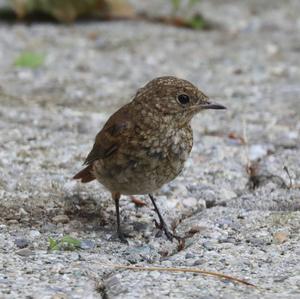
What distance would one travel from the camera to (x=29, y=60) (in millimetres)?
7383

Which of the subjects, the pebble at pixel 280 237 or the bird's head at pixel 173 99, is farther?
the bird's head at pixel 173 99

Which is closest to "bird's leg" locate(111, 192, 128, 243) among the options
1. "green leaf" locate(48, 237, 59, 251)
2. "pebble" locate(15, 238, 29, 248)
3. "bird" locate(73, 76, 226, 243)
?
"bird" locate(73, 76, 226, 243)

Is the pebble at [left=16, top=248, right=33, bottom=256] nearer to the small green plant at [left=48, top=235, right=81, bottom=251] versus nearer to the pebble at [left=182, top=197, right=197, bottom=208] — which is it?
the small green plant at [left=48, top=235, right=81, bottom=251]

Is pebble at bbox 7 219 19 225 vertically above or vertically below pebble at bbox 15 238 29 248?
above

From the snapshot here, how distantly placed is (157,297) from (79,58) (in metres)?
4.47

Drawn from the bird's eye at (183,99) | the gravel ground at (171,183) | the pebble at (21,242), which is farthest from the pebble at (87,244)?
the bird's eye at (183,99)

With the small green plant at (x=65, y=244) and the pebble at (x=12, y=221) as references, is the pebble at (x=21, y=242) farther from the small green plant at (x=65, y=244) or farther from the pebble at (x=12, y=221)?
the pebble at (x=12, y=221)

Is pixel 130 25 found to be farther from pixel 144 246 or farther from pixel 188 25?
pixel 144 246

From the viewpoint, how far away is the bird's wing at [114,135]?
446cm

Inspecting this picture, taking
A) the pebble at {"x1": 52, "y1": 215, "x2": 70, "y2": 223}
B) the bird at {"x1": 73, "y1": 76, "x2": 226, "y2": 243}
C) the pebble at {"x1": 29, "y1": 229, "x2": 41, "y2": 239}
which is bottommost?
the pebble at {"x1": 29, "y1": 229, "x2": 41, "y2": 239}

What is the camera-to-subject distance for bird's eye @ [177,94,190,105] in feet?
14.9

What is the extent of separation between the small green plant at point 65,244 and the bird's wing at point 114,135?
1.82 ft

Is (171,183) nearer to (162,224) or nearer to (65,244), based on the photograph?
(162,224)

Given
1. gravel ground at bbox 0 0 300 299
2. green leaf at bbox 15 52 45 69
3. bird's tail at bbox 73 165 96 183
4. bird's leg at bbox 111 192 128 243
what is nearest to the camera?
gravel ground at bbox 0 0 300 299
